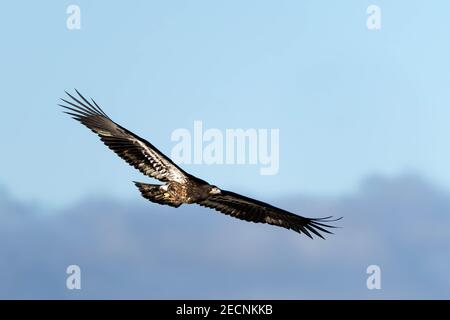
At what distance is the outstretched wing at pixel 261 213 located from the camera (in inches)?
1174

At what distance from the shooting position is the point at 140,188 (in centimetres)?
2730

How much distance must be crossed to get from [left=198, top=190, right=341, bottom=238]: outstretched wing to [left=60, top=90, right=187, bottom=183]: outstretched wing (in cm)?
214

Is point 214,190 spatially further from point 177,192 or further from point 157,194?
point 157,194

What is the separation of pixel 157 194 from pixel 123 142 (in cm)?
174

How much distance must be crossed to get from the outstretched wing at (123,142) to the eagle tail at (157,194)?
491 mm

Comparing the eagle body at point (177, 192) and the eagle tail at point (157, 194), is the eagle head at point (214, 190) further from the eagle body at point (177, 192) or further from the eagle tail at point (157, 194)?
the eagle tail at point (157, 194)

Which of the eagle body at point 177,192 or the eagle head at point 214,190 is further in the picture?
the eagle head at point 214,190

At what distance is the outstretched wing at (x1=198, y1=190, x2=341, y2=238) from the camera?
29.8 meters

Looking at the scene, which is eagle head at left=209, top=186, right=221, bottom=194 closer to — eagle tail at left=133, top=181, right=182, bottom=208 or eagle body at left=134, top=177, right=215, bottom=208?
eagle body at left=134, top=177, right=215, bottom=208

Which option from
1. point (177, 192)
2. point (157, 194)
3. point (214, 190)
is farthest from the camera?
point (214, 190)

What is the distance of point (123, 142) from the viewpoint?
28.2 metres

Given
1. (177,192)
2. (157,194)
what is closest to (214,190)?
(177,192)

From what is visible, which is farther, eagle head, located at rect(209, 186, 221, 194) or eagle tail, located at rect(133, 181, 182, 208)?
eagle head, located at rect(209, 186, 221, 194)
